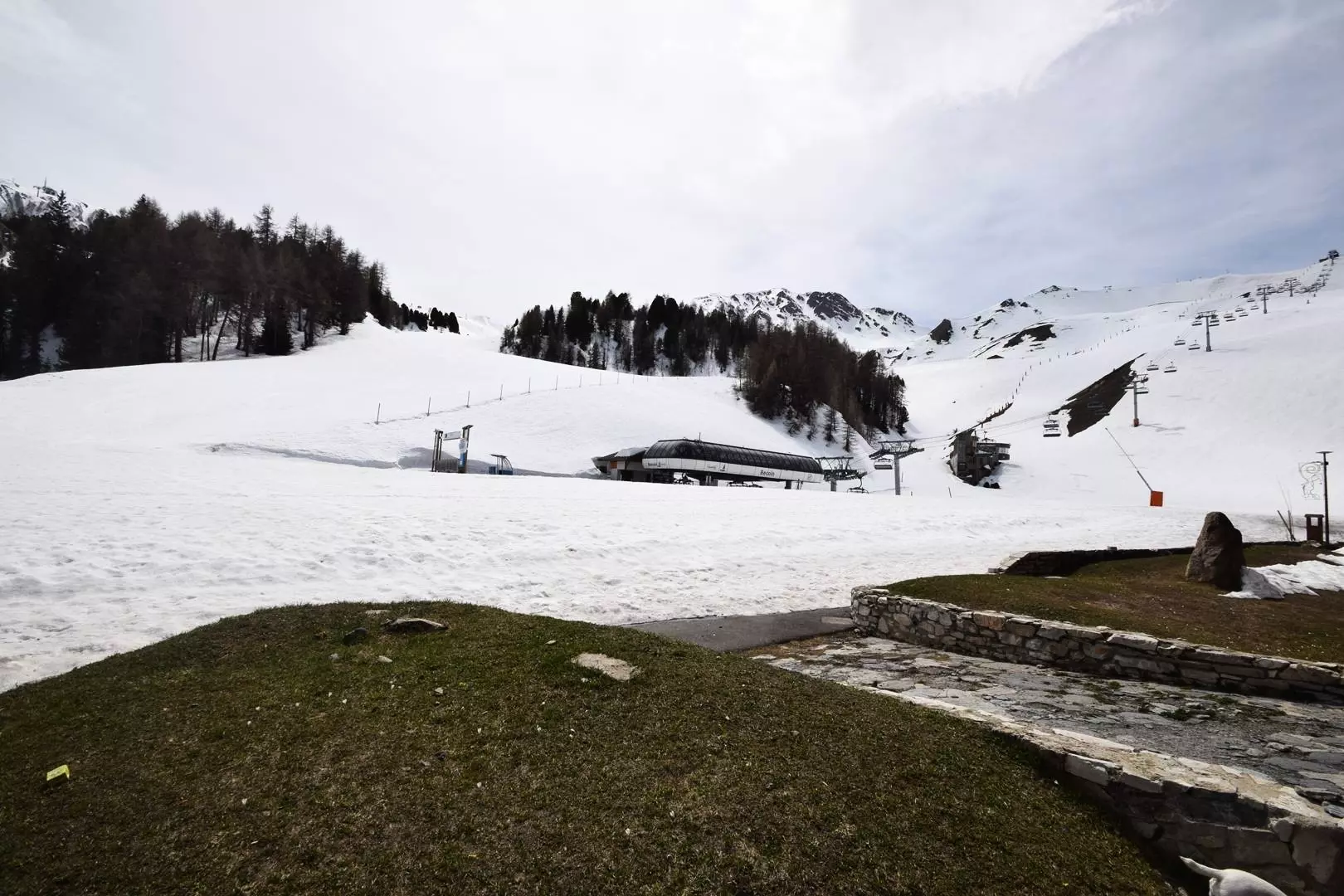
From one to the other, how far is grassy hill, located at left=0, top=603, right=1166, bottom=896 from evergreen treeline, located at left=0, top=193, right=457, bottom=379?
225 feet

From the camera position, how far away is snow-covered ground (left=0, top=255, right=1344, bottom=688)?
36.3ft

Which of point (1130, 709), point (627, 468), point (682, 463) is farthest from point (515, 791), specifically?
point (682, 463)

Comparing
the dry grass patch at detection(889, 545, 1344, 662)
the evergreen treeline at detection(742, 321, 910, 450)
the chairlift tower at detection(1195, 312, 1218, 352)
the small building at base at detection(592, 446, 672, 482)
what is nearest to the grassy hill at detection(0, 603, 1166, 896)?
the dry grass patch at detection(889, 545, 1344, 662)

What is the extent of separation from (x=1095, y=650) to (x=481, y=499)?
17029 millimetres

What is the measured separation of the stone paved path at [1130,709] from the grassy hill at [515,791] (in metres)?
2.37

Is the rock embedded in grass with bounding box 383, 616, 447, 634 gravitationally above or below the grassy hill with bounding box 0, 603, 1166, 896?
above

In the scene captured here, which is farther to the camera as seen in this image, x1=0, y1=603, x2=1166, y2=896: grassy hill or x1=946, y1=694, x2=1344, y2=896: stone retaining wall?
x1=946, y1=694, x2=1344, y2=896: stone retaining wall

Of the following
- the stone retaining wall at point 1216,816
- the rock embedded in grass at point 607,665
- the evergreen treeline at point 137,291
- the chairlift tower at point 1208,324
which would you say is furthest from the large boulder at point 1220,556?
the chairlift tower at point 1208,324

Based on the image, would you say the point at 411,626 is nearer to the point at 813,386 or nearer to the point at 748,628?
the point at 748,628

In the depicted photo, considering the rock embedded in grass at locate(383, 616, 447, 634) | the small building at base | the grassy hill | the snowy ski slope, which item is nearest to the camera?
the grassy hill

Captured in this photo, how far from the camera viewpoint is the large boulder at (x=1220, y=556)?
592 inches

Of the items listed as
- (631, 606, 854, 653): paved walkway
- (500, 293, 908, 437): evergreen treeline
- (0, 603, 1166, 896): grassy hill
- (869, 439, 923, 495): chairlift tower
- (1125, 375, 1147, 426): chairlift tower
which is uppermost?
(500, 293, 908, 437): evergreen treeline

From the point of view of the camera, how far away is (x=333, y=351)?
68000 mm

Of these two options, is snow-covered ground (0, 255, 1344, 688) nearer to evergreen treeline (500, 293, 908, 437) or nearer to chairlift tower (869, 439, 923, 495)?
chairlift tower (869, 439, 923, 495)
